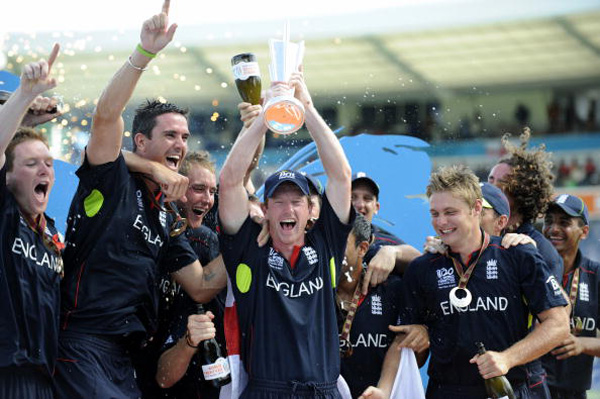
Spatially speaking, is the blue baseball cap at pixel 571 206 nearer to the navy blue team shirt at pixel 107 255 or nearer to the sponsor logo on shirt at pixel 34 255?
the navy blue team shirt at pixel 107 255

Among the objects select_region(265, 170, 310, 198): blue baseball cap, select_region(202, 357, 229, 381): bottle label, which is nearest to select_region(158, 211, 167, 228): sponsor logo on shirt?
select_region(265, 170, 310, 198): blue baseball cap

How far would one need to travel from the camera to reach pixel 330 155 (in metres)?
4.57

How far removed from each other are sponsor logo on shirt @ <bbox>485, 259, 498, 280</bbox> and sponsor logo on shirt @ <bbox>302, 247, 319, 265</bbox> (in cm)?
105

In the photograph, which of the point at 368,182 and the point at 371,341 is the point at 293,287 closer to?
the point at 371,341

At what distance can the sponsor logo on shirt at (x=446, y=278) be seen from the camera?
4.98 metres

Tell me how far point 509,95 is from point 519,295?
17.7m

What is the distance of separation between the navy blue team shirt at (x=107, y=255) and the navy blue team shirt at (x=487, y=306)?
5.61ft

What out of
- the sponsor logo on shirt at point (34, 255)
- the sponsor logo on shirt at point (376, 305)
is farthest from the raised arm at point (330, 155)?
the sponsor logo on shirt at point (34, 255)

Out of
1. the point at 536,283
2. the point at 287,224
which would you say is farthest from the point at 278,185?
the point at 536,283

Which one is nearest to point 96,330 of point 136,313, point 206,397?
point 136,313

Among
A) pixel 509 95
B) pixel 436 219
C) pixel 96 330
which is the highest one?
pixel 509 95

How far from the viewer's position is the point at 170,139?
4969 mm

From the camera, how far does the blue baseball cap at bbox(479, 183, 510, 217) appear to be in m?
5.49

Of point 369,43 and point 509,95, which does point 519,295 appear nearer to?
point 369,43
